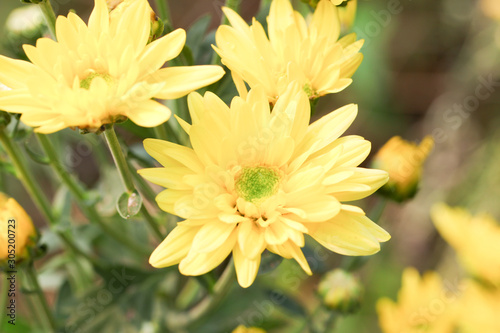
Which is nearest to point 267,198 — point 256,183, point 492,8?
point 256,183

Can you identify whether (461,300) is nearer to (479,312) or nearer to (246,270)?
(479,312)

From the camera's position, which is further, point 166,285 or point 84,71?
point 166,285

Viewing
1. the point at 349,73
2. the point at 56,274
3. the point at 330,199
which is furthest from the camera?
the point at 56,274

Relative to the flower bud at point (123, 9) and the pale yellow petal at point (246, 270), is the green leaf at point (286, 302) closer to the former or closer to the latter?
the pale yellow petal at point (246, 270)

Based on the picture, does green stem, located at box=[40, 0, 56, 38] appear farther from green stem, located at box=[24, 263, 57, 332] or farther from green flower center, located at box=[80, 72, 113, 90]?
green stem, located at box=[24, 263, 57, 332]

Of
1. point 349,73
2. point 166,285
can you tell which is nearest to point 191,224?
point 349,73

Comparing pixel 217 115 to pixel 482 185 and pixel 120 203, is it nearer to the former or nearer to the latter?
pixel 120 203
